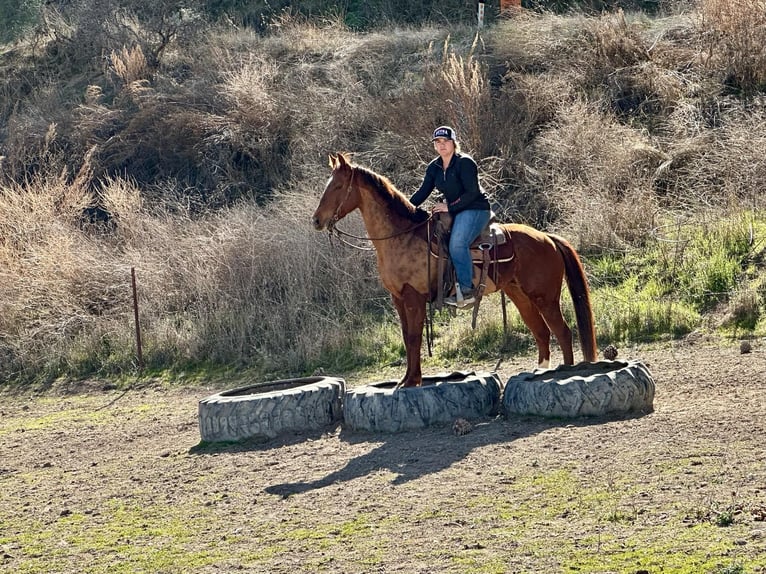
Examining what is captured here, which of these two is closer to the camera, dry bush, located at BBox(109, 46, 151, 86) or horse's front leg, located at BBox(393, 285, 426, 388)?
horse's front leg, located at BBox(393, 285, 426, 388)

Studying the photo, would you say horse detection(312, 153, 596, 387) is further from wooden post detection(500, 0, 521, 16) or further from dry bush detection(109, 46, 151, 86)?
dry bush detection(109, 46, 151, 86)

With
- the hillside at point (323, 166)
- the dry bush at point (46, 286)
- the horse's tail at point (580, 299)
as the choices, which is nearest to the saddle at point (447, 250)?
the horse's tail at point (580, 299)

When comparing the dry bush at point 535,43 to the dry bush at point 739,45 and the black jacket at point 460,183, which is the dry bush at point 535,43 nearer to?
the dry bush at point 739,45

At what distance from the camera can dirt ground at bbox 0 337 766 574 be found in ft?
20.4

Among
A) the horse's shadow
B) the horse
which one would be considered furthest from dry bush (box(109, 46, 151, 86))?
the horse's shadow

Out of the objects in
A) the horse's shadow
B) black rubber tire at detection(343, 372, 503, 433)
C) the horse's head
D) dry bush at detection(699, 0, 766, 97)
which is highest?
dry bush at detection(699, 0, 766, 97)

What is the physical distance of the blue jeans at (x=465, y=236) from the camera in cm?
1023

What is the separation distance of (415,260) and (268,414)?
1.97 meters

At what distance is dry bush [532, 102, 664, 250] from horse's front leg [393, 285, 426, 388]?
20.5ft

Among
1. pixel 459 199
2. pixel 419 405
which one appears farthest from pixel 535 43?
pixel 419 405

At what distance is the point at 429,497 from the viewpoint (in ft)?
24.7

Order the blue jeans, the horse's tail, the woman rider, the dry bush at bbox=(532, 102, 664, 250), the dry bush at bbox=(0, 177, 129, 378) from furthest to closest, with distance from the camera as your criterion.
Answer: the dry bush at bbox=(532, 102, 664, 250), the dry bush at bbox=(0, 177, 129, 378), the horse's tail, the blue jeans, the woman rider

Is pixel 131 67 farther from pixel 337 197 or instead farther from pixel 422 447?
pixel 422 447

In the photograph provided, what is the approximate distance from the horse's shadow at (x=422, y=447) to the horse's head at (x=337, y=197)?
195 cm
